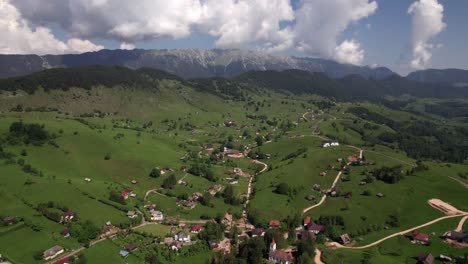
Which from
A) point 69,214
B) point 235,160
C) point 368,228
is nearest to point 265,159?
point 235,160

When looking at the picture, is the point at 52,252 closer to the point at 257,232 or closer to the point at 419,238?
the point at 257,232

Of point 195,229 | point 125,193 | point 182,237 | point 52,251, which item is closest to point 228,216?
point 195,229

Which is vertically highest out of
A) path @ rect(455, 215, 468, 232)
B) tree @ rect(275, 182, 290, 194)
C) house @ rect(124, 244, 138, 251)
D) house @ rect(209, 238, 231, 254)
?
path @ rect(455, 215, 468, 232)

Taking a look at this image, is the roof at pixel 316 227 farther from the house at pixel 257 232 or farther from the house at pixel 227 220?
the house at pixel 227 220

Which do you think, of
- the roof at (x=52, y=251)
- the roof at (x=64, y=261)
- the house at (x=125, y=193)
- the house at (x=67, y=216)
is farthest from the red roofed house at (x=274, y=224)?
the house at (x=67, y=216)

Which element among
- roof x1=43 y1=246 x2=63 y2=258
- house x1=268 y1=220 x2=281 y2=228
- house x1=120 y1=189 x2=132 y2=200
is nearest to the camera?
roof x1=43 y1=246 x2=63 y2=258

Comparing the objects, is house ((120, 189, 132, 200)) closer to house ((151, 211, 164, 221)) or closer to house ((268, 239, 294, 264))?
house ((151, 211, 164, 221))

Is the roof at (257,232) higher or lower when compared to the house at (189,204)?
higher

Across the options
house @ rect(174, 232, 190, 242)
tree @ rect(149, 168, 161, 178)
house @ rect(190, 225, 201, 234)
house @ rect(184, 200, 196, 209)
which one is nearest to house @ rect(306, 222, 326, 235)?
house @ rect(190, 225, 201, 234)
